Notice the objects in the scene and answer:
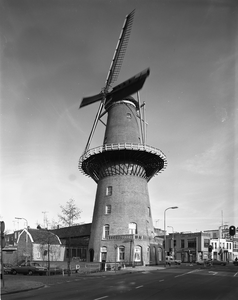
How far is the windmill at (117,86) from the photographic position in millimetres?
47338

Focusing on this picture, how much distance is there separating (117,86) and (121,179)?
14386mm

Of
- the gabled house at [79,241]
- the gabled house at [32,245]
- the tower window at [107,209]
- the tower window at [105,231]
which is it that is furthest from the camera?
the gabled house at [79,241]

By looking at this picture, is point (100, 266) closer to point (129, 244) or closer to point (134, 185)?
point (129, 244)

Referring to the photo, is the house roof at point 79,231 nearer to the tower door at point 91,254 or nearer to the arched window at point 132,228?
the tower door at point 91,254

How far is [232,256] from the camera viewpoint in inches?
4242

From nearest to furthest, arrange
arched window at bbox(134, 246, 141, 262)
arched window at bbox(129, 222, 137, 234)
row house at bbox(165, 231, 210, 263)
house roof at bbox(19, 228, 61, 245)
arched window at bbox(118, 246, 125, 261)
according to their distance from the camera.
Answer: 1. arched window at bbox(134, 246, 141, 262)
2. arched window at bbox(118, 246, 125, 261)
3. arched window at bbox(129, 222, 137, 234)
4. house roof at bbox(19, 228, 61, 245)
5. row house at bbox(165, 231, 210, 263)

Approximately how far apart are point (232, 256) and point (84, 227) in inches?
2446

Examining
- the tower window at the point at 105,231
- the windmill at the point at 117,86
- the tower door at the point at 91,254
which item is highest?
the windmill at the point at 117,86

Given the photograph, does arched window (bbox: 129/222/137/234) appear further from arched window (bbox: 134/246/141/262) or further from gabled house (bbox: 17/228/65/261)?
gabled house (bbox: 17/228/65/261)

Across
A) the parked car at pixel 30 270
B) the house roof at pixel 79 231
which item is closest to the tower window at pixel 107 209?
the house roof at pixel 79 231

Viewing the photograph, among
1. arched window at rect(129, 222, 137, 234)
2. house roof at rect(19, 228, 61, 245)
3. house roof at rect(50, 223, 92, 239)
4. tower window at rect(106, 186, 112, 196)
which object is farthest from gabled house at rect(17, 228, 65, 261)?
arched window at rect(129, 222, 137, 234)

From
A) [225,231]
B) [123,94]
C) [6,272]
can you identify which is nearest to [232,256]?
[225,231]

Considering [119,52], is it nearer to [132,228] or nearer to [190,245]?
[132,228]

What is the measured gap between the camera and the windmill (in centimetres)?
4734
